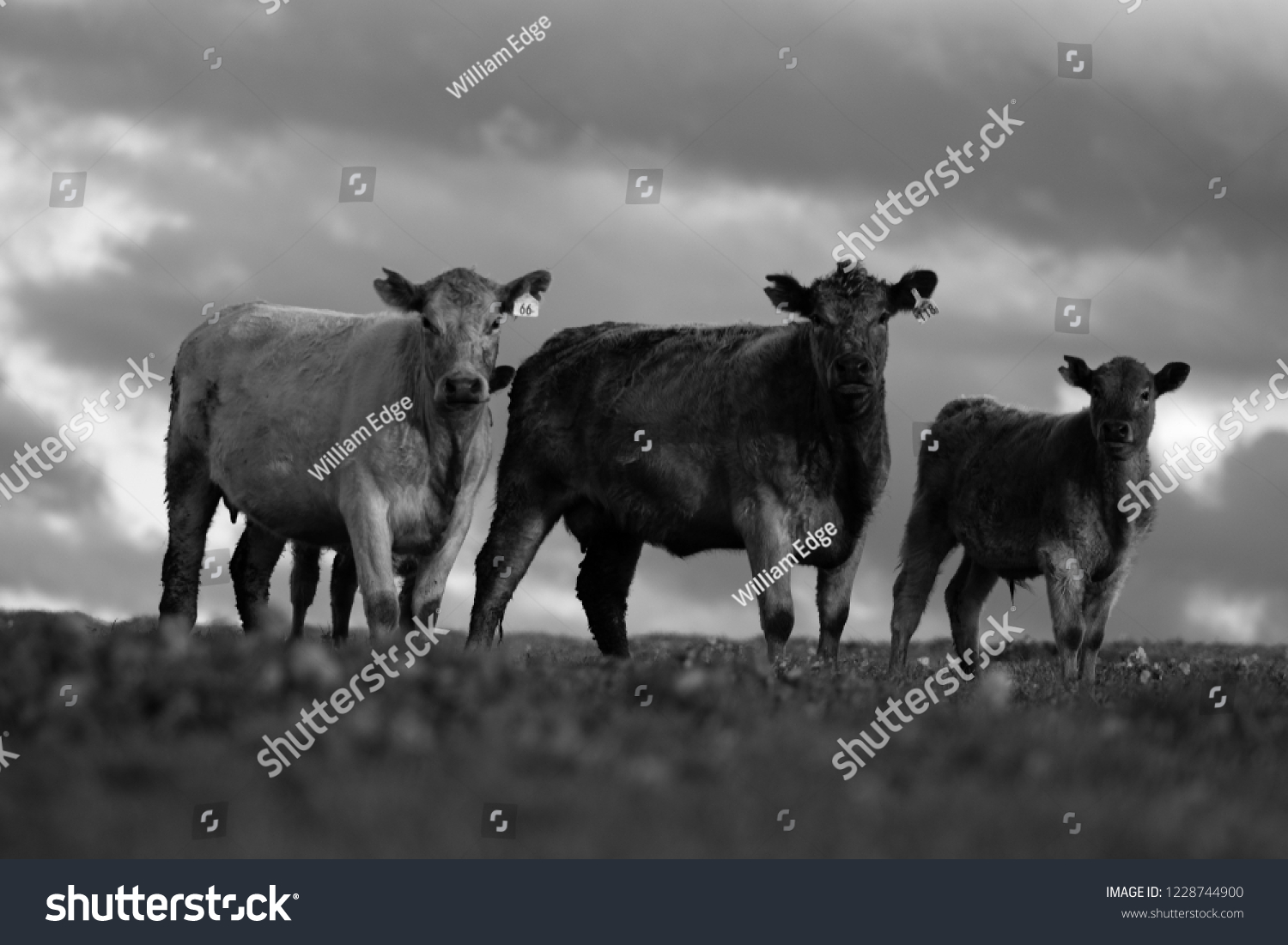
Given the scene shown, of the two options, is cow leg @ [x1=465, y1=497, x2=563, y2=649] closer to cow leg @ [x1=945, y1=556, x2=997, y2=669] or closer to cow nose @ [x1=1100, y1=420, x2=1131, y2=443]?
cow leg @ [x1=945, y1=556, x2=997, y2=669]

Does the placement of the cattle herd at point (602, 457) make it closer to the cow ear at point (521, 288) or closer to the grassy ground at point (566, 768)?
the cow ear at point (521, 288)

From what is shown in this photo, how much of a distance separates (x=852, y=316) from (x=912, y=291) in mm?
957

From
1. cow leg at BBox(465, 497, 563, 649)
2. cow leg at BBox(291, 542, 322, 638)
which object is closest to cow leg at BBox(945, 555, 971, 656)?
cow leg at BBox(465, 497, 563, 649)

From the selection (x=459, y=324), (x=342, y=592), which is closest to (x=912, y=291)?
(x=459, y=324)

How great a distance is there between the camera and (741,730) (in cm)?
815

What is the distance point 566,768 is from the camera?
7.06 metres

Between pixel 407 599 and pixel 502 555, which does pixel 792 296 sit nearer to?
pixel 502 555

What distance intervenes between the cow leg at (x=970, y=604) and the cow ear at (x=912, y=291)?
15.7 ft

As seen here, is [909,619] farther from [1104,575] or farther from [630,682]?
[630,682]

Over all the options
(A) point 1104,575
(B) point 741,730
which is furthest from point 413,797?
(A) point 1104,575

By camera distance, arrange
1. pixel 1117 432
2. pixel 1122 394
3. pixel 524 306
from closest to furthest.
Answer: pixel 524 306 < pixel 1117 432 < pixel 1122 394

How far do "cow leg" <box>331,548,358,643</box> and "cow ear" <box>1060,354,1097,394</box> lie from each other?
8796 mm

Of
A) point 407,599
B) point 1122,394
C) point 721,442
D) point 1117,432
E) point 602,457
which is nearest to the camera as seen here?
point 407,599

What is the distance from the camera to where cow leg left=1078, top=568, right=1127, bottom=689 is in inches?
674
